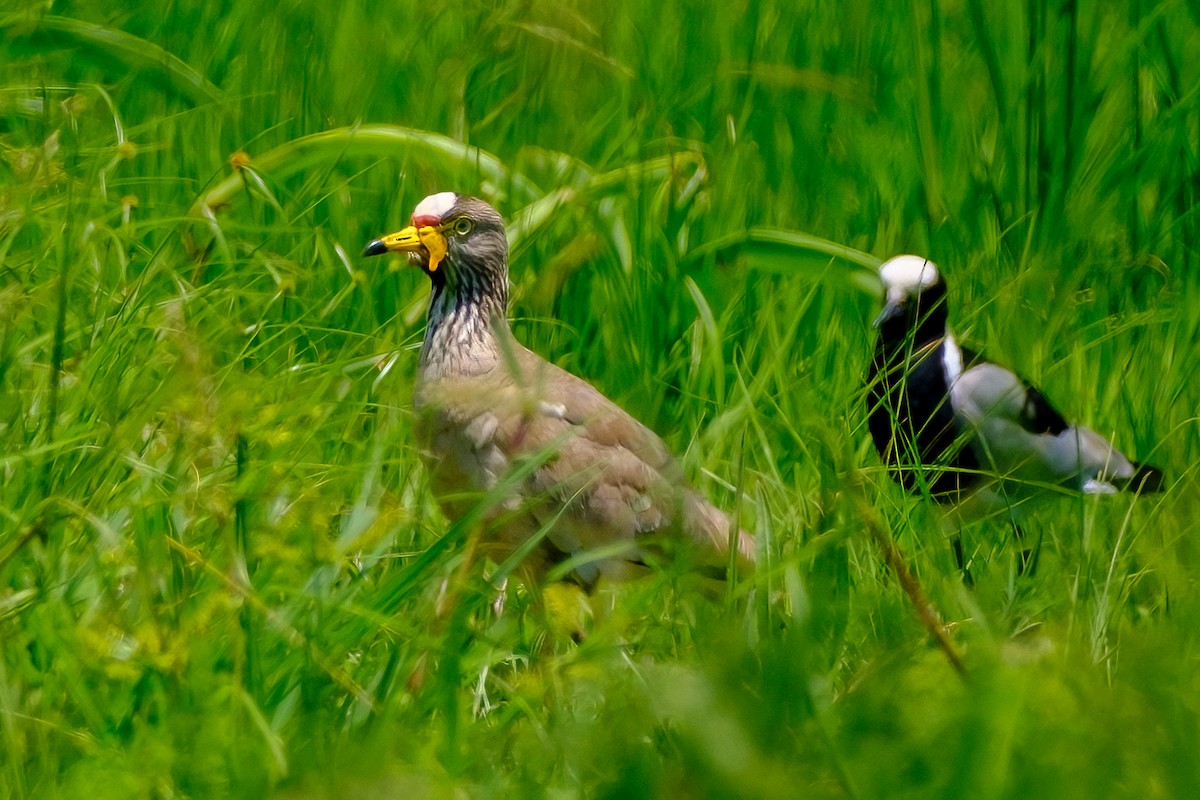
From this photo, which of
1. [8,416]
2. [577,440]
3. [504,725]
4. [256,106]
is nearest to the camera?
[504,725]

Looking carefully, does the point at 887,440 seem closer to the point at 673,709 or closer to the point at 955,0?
the point at 955,0

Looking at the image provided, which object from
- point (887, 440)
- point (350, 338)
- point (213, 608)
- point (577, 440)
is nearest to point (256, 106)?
point (350, 338)

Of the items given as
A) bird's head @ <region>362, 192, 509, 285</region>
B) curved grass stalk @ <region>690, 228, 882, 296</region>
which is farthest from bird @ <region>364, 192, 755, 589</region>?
curved grass stalk @ <region>690, 228, 882, 296</region>

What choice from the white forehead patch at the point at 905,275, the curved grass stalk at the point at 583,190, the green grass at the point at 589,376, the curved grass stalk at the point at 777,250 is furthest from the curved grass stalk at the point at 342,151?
the white forehead patch at the point at 905,275

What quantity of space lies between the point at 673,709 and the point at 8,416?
1.81 metres

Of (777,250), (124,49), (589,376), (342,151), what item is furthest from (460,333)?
(124,49)

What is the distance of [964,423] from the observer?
464cm

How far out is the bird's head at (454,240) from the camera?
173 inches

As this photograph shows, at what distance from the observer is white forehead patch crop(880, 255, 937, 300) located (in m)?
4.46

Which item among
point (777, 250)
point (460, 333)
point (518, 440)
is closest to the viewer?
point (518, 440)

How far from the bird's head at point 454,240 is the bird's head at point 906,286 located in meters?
1.04

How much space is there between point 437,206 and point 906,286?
50.3 inches

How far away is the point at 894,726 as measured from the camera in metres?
2.04

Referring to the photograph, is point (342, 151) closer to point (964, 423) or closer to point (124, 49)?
point (124, 49)
